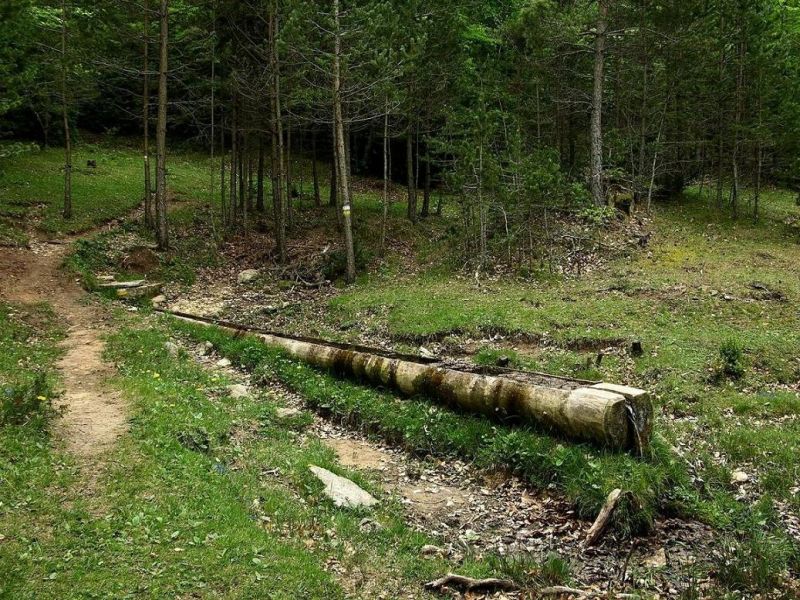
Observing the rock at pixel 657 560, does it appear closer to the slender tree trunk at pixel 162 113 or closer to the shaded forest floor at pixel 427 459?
the shaded forest floor at pixel 427 459

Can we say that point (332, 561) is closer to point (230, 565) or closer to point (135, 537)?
point (230, 565)

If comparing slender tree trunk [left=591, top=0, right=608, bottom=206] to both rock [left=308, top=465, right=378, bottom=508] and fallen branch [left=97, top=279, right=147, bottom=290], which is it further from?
rock [left=308, top=465, right=378, bottom=508]

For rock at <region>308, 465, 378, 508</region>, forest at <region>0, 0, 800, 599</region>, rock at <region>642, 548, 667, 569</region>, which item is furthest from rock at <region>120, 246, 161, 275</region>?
rock at <region>642, 548, 667, 569</region>

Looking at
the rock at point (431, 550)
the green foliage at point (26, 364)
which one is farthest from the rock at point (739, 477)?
the green foliage at point (26, 364)

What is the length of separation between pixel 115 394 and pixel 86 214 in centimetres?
2042

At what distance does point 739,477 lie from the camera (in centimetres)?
758

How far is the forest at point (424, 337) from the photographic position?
5793 millimetres

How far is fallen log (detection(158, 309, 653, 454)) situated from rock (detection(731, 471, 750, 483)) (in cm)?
124

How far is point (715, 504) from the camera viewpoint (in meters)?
6.79

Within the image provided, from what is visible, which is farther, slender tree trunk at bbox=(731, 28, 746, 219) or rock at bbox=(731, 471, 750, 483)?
slender tree trunk at bbox=(731, 28, 746, 219)

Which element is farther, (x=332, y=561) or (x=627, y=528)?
(x=627, y=528)

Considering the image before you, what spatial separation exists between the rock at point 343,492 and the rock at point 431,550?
44.6 inches

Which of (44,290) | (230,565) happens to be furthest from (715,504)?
(44,290)

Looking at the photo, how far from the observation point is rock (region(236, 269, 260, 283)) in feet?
72.8
